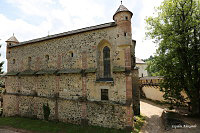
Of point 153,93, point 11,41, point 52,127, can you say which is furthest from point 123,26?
point 11,41

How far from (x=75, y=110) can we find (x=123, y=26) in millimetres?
9529

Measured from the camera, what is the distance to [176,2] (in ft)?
35.3

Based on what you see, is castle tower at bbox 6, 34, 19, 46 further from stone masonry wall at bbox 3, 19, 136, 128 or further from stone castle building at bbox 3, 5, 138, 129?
stone castle building at bbox 3, 5, 138, 129

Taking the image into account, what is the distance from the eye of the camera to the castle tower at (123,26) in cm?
926

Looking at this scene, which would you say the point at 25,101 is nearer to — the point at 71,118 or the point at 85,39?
the point at 71,118

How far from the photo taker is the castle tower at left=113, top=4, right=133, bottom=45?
365 inches

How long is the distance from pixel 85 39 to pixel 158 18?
A: 9044 millimetres

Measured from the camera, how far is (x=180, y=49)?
10992 mm

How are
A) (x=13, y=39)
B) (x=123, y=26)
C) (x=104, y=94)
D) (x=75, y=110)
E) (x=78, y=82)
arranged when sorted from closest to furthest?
1. (x=123, y=26)
2. (x=104, y=94)
3. (x=75, y=110)
4. (x=78, y=82)
5. (x=13, y=39)

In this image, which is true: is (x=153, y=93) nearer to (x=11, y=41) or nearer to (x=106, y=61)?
(x=106, y=61)

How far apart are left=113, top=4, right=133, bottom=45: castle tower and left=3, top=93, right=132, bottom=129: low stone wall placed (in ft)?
18.8

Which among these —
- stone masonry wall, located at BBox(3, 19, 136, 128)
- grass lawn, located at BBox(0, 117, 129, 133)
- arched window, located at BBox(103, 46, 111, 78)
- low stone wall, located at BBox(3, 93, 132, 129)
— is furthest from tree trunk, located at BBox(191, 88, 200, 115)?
arched window, located at BBox(103, 46, 111, 78)

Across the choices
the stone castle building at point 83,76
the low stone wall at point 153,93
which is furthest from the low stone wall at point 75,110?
the low stone wall at point 153,93

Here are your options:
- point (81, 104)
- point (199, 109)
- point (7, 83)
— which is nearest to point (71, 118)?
point (81, 104)
